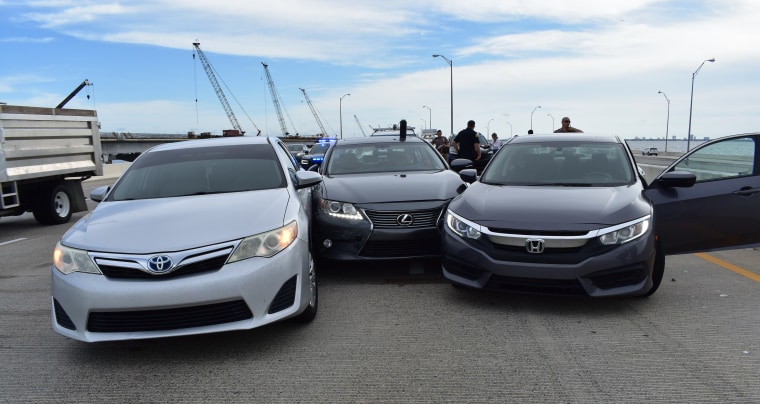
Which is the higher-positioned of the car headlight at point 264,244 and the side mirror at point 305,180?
the side mirror at point 305,180

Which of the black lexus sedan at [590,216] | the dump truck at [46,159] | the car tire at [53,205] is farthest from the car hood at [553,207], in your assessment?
the car tire at [53,205]

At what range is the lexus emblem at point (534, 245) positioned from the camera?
14.1 feet

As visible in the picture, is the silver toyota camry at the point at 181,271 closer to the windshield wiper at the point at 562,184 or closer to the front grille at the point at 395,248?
the front grille at the point at 395,248

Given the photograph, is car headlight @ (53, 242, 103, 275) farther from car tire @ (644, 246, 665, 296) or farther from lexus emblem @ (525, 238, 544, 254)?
car tire @ (644, 246, 665, 296)

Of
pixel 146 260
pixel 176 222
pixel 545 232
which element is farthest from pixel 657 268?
pixel 146 260

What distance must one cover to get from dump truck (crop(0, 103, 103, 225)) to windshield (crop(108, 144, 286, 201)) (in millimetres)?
5002

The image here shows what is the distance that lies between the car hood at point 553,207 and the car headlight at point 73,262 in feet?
9.52

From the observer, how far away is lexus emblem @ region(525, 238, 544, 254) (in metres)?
4.29

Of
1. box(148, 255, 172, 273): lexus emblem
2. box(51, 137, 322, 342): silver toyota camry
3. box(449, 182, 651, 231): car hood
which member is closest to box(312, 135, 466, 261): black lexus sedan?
box(449, 182, 651, 231): car hood

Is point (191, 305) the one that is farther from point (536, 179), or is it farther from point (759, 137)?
point (759, 137)

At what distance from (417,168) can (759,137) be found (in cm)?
375

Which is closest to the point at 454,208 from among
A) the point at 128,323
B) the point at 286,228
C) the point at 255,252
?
the point at 286,228

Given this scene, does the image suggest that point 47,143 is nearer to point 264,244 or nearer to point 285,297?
point 264,244

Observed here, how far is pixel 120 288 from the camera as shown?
136 inches
